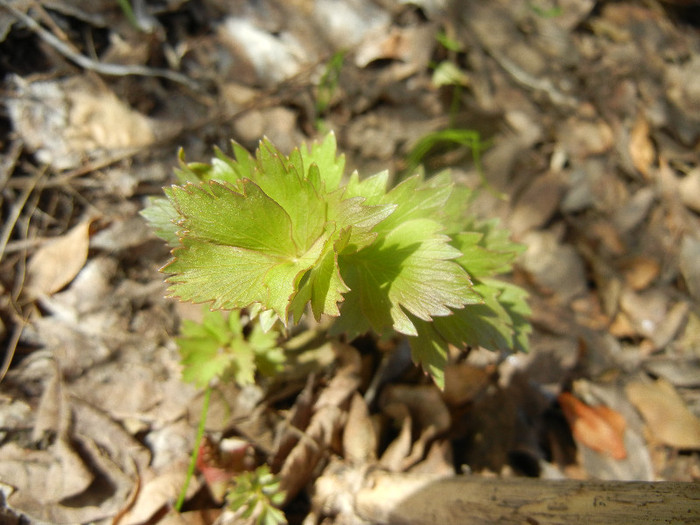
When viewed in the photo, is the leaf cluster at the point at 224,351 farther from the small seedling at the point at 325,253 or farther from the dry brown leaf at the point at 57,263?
the dry brown leaf at the point at 57,263

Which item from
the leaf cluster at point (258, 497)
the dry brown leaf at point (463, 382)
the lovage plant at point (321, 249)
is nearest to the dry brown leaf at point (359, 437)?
the leaf cluster at point (258, 497)

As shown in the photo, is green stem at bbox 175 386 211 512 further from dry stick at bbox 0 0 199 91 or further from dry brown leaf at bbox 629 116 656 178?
dry brown leaf at bbox 629 116 656 178

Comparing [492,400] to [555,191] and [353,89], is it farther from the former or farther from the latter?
[353,89]

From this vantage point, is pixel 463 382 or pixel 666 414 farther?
pixel 666 414

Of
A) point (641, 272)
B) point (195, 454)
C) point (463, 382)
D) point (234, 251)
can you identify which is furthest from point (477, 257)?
point (641, 272)

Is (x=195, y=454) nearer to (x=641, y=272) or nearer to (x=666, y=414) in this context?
(x=666, y=414)

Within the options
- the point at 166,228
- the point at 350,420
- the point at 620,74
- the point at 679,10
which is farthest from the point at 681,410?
the point at 679,10
